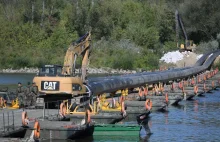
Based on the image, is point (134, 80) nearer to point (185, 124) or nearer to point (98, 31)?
point (185, 124)

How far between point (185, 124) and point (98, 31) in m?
94.7

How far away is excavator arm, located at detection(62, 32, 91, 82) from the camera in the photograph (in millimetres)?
44197

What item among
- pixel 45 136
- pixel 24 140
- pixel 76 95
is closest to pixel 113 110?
pixel 76 95

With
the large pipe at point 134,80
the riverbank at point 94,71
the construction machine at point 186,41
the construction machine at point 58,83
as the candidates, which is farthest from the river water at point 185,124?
the riverbank at point 94,71

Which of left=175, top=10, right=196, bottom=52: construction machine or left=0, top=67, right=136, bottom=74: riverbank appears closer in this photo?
left=175, top=10, right=196, bottom=52: construction machine

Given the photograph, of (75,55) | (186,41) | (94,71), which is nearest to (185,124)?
(75,55)

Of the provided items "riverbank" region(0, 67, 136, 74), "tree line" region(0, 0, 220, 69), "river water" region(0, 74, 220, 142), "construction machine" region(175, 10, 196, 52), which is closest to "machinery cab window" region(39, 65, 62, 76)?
"river water" region(0, 74, 220, 142)

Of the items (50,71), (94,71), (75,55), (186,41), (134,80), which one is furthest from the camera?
(186,41)

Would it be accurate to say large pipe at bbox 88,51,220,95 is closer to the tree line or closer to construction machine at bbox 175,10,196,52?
construction machine at bbox 175,10,196,52

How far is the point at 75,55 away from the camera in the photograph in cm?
4616

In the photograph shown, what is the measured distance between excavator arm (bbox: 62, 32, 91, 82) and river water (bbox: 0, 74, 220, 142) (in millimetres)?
5976

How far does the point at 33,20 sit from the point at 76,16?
9.16 m

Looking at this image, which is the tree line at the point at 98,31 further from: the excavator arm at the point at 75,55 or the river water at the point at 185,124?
the excavator arm at the point at 75,55

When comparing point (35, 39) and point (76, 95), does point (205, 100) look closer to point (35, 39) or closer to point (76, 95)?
point (76, 95)
